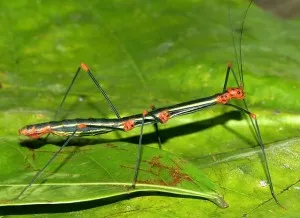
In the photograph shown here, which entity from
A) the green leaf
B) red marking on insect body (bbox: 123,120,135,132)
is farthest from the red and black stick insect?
the green leaf

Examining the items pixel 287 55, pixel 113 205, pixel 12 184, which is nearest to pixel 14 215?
pixel 12 184

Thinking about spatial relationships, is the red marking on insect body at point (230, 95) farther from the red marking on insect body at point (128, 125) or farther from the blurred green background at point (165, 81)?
the red marking on insect body at point (128, 125)

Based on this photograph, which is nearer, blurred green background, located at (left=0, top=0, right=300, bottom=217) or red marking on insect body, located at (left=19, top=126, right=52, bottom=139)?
blurred green background, located at (left=0, top=0, right=300, bottom=217)

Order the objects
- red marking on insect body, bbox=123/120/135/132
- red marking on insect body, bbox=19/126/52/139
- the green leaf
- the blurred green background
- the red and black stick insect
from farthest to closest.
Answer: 1. red marking on insect body, bbox=123/120/135/132
2. the red and black stick insect
3. red marking on insect body, bbox=19/126/52/139
4. the blurred green background
5. the green leaf

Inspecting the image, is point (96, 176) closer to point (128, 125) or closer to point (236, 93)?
point (128, 125)

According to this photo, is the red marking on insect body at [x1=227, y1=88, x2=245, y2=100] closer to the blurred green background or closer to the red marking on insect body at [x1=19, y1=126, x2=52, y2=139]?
the blurred green background

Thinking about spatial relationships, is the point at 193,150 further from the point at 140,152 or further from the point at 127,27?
the point at 127,27

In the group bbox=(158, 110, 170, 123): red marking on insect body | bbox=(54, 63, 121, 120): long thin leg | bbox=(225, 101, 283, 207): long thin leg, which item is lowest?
bbox=(225, 101, 283, 207): long thin leg

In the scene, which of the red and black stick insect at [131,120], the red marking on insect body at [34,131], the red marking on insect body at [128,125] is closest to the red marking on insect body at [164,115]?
the red and black stick insect at [131,120]
